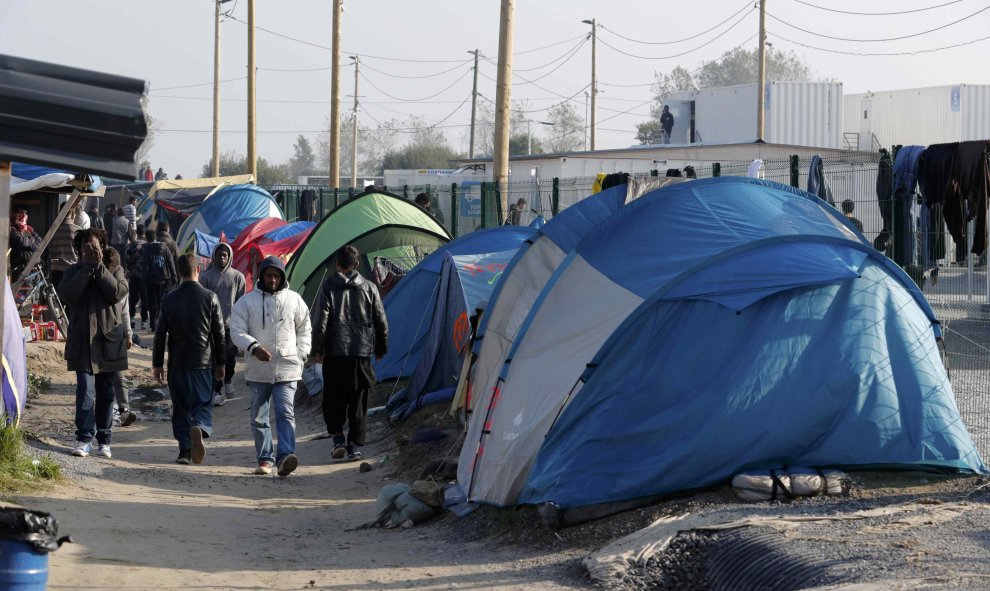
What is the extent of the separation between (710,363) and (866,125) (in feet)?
125

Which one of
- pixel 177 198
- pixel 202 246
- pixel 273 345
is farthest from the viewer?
pixel 177 198

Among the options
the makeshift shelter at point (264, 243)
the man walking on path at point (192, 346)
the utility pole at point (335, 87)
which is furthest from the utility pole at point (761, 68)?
the man walking on path at point (192, 346)

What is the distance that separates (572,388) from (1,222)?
413cm

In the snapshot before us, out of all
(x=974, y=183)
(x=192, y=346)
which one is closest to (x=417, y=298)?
(x=192, y=346)

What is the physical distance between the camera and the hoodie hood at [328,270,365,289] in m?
10.9

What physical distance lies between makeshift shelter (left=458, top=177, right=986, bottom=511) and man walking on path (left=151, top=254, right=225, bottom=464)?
11.8ft

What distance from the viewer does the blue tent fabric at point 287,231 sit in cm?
2117

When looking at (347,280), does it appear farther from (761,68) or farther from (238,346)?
(761,68)

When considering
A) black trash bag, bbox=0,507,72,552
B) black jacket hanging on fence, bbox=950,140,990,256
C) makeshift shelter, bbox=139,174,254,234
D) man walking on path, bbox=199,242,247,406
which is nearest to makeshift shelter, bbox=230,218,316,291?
man walking on path, bbox=199,242,247,406

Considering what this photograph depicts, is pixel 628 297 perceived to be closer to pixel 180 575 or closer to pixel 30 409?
pixel 180 575

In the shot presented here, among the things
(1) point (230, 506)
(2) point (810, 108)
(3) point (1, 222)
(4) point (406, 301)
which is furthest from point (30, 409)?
(2) point (810, 108)

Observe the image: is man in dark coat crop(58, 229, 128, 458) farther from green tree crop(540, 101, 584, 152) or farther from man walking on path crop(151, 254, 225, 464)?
green tree crop(540, 101, 584, 152)

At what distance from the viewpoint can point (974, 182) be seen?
11094mm

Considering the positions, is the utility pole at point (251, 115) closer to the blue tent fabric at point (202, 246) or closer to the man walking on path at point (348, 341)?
the blue tent fabric at point (202, 246)
